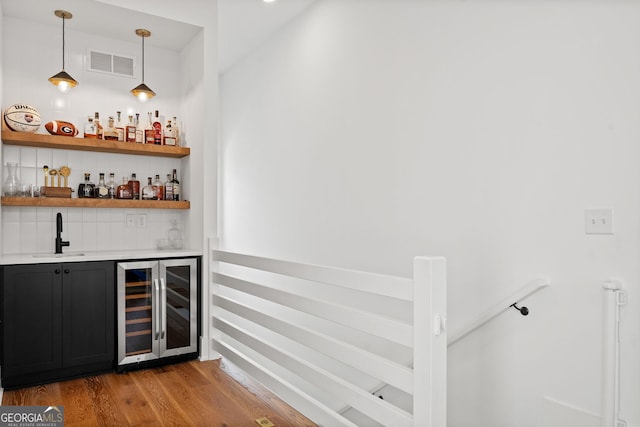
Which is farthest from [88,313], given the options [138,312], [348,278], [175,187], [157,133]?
[348,278]

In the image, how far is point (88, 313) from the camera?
313cm

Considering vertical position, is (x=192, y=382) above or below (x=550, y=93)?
below

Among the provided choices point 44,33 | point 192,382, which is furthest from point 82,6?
point 192,382

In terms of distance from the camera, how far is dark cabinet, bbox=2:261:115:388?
289 cm

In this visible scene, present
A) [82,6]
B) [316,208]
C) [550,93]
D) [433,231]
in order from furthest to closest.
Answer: [316,208]
[82,6]
[433,231]
[550,93]

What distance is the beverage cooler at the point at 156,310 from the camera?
323cm

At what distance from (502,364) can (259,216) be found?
116 inches

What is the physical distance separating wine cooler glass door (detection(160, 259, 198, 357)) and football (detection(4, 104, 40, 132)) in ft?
4.30

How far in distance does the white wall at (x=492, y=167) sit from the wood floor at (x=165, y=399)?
118 centimetres

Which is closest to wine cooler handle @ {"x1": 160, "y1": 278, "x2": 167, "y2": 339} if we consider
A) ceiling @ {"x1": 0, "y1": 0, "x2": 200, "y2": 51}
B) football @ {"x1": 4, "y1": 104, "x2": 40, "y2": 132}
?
football @ {"x1": 4, "y1": 104, "x2": 40, "y2": 132}

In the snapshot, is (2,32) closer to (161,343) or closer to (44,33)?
(44,33)

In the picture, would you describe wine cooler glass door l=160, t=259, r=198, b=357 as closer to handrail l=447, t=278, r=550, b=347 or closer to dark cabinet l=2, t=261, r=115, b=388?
dark cabinet l=2, t=261, r=115, b=388

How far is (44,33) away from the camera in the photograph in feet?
11.5

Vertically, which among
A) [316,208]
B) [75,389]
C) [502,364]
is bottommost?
[75,389]
